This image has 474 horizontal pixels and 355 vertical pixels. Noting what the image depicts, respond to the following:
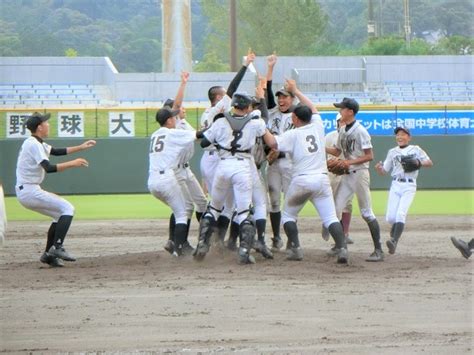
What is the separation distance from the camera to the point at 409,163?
1327cm

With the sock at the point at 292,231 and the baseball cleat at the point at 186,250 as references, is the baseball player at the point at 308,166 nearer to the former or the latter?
the sock at the point at 292,231

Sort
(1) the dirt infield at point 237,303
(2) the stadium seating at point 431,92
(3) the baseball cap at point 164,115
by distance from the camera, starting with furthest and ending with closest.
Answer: (2) the stadium seating at point 431,92 → (3) the baseball cap at point 164,115 → (1) the dirt infield at point 237,303

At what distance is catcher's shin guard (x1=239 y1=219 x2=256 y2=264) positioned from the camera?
1193cm

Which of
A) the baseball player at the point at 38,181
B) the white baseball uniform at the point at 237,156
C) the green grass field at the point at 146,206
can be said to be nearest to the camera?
the white baseball uniform at the point at 237,156

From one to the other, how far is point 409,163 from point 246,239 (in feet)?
8.21

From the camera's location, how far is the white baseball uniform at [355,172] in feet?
41.0

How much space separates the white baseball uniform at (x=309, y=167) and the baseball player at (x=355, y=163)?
1.96ft

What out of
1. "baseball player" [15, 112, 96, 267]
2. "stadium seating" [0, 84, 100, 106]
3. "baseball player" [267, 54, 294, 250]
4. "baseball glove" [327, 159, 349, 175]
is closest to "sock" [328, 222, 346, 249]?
"baseball glove" [327, 159, 349, 175]

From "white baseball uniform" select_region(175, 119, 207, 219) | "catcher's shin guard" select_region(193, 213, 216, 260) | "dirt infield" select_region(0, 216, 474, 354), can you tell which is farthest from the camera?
"white baseball uniform" select_region(175, 119, 207, 219)

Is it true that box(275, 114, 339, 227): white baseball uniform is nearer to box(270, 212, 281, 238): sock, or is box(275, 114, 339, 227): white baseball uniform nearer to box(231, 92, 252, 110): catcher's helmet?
box(231, 92, 252, 110): catcher's helmet

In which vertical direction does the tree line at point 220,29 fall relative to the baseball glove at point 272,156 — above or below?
above

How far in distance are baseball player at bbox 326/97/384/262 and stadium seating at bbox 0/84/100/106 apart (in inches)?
1420

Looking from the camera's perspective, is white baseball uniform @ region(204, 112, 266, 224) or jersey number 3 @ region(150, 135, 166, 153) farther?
jersey number 3 @ region(150, 135, 166, 153)

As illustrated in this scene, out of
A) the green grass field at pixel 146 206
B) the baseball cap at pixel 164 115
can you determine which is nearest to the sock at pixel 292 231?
the baseball cap at pixel 164 115
